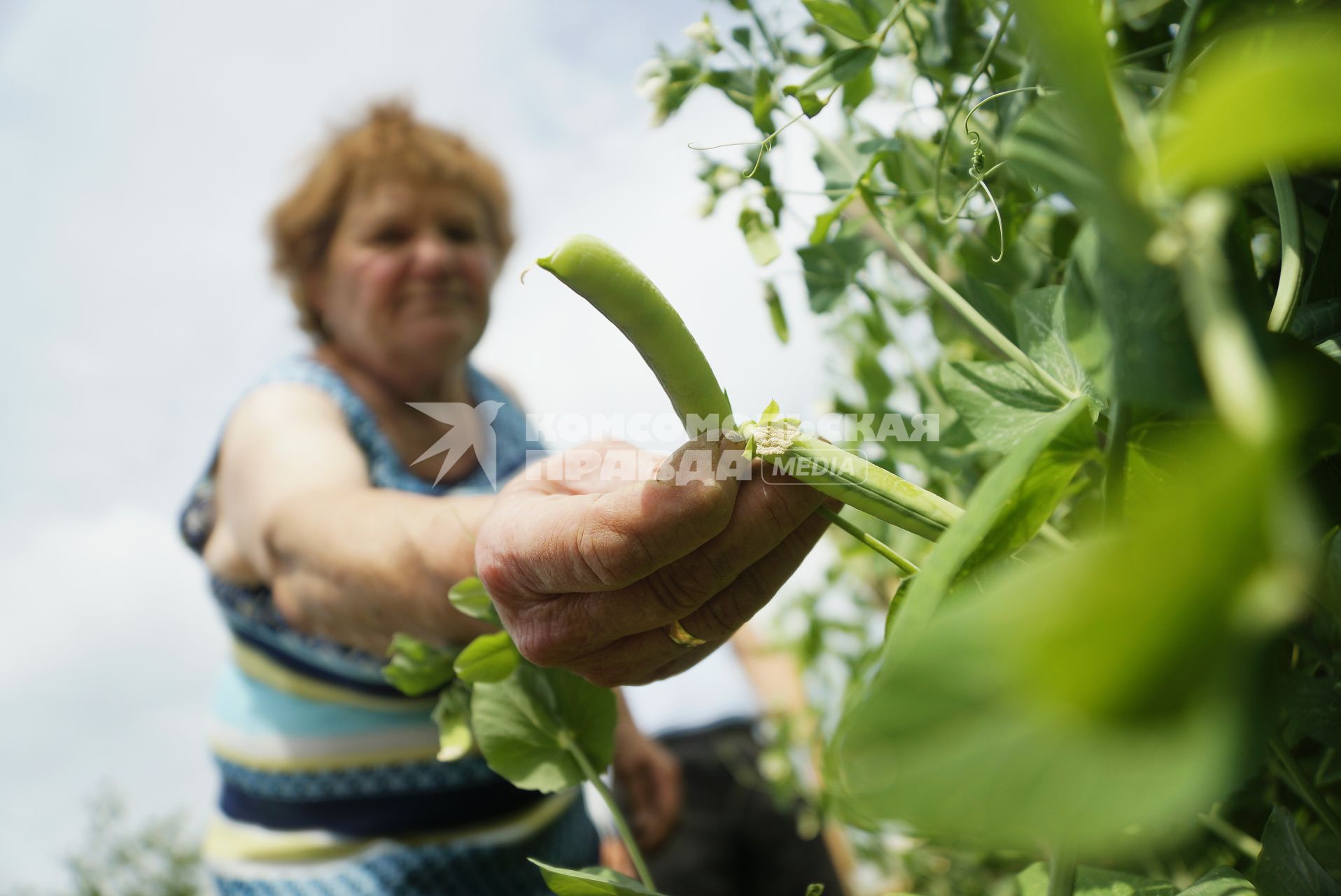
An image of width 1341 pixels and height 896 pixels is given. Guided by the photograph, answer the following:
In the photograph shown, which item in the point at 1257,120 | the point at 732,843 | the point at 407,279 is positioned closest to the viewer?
the point at 1257,120

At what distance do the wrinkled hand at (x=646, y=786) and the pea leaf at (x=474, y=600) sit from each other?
0.71 metres

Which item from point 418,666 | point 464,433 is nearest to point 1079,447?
point 418,666

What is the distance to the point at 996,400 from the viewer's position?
305 millimetres

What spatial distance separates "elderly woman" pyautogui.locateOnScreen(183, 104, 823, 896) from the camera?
0.34 meters

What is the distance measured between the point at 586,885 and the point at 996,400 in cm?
23

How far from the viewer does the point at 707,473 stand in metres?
0.31

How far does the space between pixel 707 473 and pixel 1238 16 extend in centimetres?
24

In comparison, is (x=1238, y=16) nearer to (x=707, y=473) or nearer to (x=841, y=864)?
(x=707, y=473)

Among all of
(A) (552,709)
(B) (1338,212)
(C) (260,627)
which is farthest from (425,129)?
(B) (1338,212)

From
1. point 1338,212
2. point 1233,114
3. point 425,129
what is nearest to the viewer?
point 1233,114

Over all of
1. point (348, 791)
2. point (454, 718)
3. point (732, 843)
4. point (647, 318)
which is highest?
point (647, 318)

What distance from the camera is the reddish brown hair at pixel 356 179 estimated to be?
118cm

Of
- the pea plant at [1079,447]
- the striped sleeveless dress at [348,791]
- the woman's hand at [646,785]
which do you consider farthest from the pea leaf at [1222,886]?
the woman's hand at [646,785]

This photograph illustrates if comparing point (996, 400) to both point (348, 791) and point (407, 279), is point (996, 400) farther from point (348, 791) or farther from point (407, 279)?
point (407, 279)
